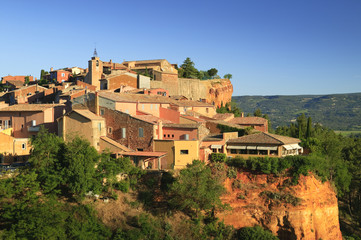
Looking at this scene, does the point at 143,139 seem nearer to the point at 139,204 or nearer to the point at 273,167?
the point at 139,204

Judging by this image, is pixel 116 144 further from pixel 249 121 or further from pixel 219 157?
pixel 249 121

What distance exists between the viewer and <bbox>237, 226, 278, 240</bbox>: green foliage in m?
31.1

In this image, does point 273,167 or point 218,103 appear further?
point 218,103

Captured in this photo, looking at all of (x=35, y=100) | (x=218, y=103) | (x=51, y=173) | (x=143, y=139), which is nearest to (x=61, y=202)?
(x=51, y=173)

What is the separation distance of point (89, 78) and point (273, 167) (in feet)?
131

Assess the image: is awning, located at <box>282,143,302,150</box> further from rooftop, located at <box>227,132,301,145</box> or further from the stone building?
the stone building

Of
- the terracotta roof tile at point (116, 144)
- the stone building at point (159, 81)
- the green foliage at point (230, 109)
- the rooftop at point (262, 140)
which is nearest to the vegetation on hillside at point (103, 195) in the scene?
the terracotta roof tile at point (116, 144)

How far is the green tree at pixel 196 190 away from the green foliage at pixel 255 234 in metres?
3.34

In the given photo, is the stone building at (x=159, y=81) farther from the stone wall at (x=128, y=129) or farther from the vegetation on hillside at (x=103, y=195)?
the vegetation on hillside at (x=103, y=195)

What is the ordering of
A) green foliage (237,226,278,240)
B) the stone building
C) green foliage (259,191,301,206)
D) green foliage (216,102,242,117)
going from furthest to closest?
1. green foliage (216,102,242,117)
2. the stone building
3. green foliage (259,191,301,206)
4. green foliage (237,226,278,240)

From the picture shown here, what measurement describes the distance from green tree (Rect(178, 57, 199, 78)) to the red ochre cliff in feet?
155

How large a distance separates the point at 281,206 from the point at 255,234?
441 centimetres

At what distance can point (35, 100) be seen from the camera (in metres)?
54.6

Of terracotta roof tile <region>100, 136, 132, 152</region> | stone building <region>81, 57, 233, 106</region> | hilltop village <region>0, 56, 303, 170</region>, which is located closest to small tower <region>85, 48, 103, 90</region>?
stone building <region>81, 57, 233, 106</region>
